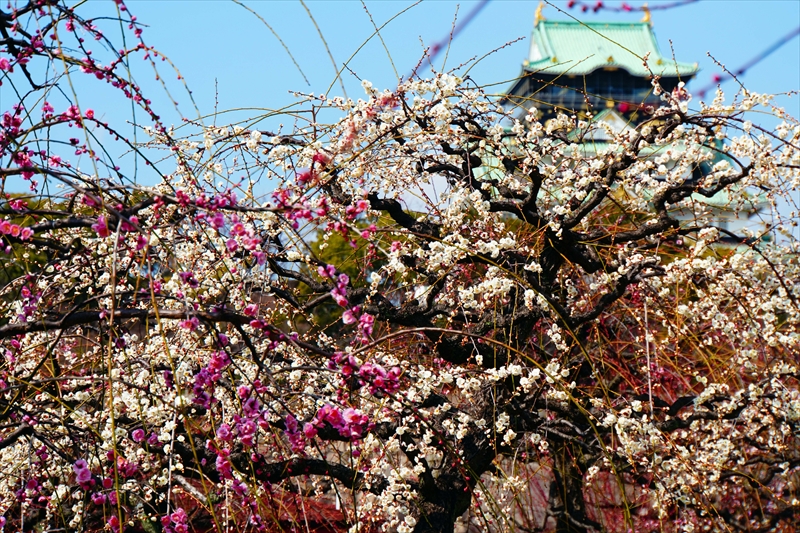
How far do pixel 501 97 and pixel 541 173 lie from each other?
34 centimetres

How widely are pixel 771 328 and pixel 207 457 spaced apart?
2163 mm

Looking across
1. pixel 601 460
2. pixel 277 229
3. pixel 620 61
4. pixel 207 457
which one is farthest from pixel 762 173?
pixel 620 61

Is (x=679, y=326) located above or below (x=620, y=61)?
below

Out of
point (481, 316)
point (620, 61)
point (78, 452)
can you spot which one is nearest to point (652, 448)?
point (481, 316)

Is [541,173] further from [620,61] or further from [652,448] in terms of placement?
[620,61]

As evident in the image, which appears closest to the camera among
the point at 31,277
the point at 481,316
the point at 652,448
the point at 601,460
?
the point at 31,277

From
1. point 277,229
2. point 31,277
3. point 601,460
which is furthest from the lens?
point 601,460

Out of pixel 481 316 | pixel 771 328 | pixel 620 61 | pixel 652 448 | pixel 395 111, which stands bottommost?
pixel 652 448

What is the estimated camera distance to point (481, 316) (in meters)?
2.99

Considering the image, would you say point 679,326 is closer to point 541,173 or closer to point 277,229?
point 541,173

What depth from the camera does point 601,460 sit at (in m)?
3.38

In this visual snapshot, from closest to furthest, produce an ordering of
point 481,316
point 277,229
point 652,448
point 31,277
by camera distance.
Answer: point 31,277
point 277,229
point 652,448
point 481,316

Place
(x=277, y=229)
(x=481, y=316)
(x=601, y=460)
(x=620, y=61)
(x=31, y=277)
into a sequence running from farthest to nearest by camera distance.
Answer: (x=620, y=61) < (x=601, y=460) < (x=481, y=316) < (x=277, y=229) < (x=31, y=277)

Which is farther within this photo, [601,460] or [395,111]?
[601,460]
